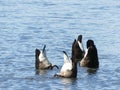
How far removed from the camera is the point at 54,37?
126 ft

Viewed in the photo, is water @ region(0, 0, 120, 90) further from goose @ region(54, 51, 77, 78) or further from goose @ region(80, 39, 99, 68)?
goose @ region(80, 39, 99, 68)

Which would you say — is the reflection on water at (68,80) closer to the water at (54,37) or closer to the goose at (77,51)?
the water at (54,37)

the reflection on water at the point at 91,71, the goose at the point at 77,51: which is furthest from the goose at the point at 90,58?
the goose at the point at 77,51

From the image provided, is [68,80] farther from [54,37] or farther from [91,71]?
[54,37]

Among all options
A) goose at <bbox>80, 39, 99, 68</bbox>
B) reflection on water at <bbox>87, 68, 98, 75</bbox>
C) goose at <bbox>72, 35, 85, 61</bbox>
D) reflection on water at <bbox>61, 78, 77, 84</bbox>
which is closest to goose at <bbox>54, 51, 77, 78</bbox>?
reflection on water at <bbox>61, 78, 77, 84</bbox>

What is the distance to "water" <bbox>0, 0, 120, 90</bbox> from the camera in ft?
88.0

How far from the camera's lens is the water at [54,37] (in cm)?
2683

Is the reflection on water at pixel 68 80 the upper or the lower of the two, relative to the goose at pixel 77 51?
lower

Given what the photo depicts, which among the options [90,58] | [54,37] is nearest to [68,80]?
[90,58]

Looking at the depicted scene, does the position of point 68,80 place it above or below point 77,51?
below

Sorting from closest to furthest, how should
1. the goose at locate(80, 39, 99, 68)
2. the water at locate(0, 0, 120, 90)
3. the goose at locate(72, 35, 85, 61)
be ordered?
the water at locate(0, 0, 120, 90)
the goose at locate(80, 39, 99, 68)
the goose at locate(72, 35, 85, 61)

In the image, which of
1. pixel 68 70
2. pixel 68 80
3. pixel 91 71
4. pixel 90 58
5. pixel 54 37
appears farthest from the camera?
pixel 54 37

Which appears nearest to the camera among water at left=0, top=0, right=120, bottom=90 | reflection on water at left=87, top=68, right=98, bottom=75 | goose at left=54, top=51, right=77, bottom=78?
water at left=0, top=0, right=120, bottom=90

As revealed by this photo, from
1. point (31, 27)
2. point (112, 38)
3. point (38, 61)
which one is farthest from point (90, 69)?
point (31, 27)
